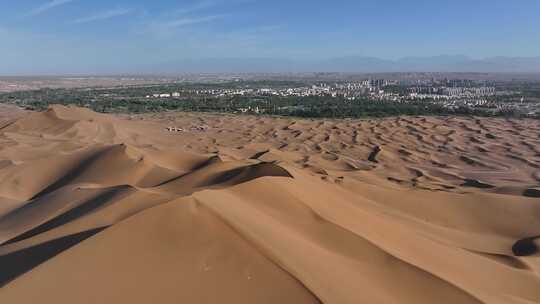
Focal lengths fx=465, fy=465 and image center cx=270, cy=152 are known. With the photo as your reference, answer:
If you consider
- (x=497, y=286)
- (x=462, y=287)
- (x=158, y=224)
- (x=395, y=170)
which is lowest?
(x=395, y=170)

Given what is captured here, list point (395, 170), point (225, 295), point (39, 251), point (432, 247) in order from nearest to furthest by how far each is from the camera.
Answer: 1. point (225, 295)
2. point (39, 251)
3. point (432, 247)
4. point (395, 170)

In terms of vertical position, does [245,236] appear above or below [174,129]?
above

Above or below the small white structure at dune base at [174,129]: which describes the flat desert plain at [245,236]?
above

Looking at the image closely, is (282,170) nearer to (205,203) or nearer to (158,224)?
(205,203)

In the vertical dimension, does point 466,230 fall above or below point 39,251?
below

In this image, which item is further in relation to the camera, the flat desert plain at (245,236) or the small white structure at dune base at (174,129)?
the small white structure at dune base at (174,129)

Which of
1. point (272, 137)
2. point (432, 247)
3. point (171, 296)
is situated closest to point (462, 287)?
point (432, 247)

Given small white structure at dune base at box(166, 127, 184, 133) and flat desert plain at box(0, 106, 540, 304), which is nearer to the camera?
flat desert plain at box(0, 106, 540, 304)

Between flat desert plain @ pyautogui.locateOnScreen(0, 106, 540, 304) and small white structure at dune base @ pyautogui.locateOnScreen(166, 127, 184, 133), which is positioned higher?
flat desert plain @ pyautogui.locateOnScreen(0, 106, 540, 304)

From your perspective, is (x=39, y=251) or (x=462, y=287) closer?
(x=462, y=287)

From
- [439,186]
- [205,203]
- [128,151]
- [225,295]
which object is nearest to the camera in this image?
[225,295]

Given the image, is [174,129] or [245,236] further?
[174,129]
